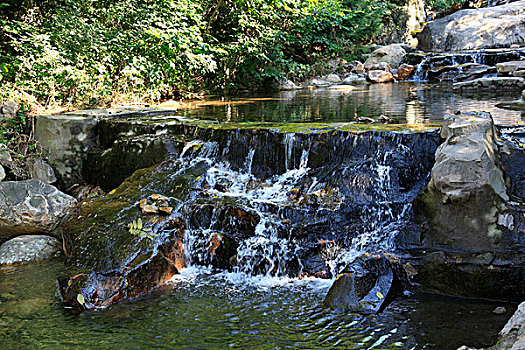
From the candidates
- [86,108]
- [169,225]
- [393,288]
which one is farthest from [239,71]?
[393,288]

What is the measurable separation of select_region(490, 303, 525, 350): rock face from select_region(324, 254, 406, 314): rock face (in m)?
1.31

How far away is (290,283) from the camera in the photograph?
→ 14.0ft

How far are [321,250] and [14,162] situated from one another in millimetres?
5074

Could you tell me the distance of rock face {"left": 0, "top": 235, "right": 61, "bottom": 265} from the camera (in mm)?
5191

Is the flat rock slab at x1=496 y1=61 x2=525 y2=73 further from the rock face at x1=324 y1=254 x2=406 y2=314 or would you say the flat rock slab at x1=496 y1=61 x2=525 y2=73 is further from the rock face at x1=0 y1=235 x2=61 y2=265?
the rock face at x1=0 y1=235 x2=61 y2=265

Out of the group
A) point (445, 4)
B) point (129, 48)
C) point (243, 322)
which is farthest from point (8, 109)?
point (445, 4)

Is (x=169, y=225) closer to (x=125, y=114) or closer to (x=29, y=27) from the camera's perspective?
(x=125, y=114)

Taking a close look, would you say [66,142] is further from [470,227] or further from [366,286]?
[470,227]

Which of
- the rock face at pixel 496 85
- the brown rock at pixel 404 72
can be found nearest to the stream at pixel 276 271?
the rock face at pixel 496 85

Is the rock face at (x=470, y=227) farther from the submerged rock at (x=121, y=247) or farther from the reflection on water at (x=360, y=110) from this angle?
the submerged rock at (x=121, y=247)

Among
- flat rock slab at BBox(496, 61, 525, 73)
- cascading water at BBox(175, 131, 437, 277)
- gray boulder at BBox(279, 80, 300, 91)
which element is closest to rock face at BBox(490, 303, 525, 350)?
cascading water at BBox(175, 131, 437, 277)

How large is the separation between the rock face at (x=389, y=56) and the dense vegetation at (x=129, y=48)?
4.49 meters

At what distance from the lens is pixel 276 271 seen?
445 cm

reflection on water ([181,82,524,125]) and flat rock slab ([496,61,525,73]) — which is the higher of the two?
flat rock slab ([496,61,525,73])
